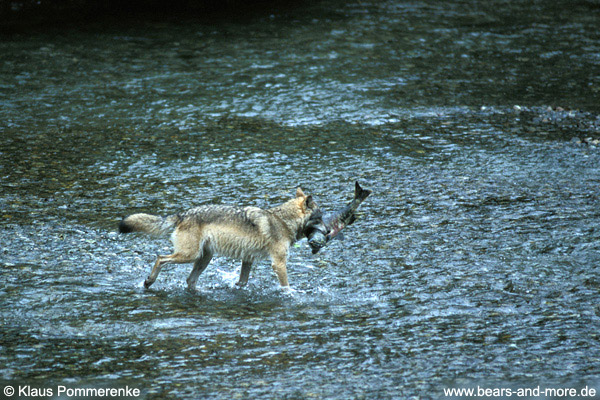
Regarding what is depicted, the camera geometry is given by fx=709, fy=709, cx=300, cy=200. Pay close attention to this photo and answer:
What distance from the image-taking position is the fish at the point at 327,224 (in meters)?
8.12

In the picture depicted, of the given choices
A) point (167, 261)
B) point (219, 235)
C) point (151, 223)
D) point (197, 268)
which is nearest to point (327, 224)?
point (219, 235)

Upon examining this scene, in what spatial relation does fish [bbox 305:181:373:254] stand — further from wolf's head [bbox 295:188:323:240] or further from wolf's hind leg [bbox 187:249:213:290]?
wolf's hind leg [bbox 187:249:213:290]

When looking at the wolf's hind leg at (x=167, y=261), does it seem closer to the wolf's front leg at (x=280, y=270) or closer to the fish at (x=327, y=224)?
the wolf's front leg at (x=280, y=270)

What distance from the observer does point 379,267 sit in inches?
335

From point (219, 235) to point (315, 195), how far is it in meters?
3.16

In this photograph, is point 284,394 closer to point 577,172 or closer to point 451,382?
point 451,382

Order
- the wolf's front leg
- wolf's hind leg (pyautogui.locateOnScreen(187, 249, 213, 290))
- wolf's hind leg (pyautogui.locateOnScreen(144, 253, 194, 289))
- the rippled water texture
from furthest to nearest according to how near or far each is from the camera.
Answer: wolf's hind leg (pyautogui.locateOnScreen(187, 249, 213, 290)), the wolf's front leg, wolf's hind leg (pyautogui.locateOnScreen(144, 253, 194, 289)), the rippled water texture

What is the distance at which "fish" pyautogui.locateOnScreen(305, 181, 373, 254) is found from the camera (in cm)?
812

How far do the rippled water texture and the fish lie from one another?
19.6 inches

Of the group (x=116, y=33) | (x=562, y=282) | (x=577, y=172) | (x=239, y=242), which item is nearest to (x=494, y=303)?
(x=562, y=282)

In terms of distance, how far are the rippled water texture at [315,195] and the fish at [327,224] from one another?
498 mm

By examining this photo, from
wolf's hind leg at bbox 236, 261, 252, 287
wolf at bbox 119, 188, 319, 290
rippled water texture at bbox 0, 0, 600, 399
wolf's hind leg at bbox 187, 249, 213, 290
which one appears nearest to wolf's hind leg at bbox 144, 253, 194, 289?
wolf at bbox 119, 188, 319, 290

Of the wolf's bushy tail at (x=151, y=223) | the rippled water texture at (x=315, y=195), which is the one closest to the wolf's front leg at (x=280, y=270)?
the rippled water texture at (x=315, y=195)

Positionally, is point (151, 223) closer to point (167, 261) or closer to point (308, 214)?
point (167, 261)
